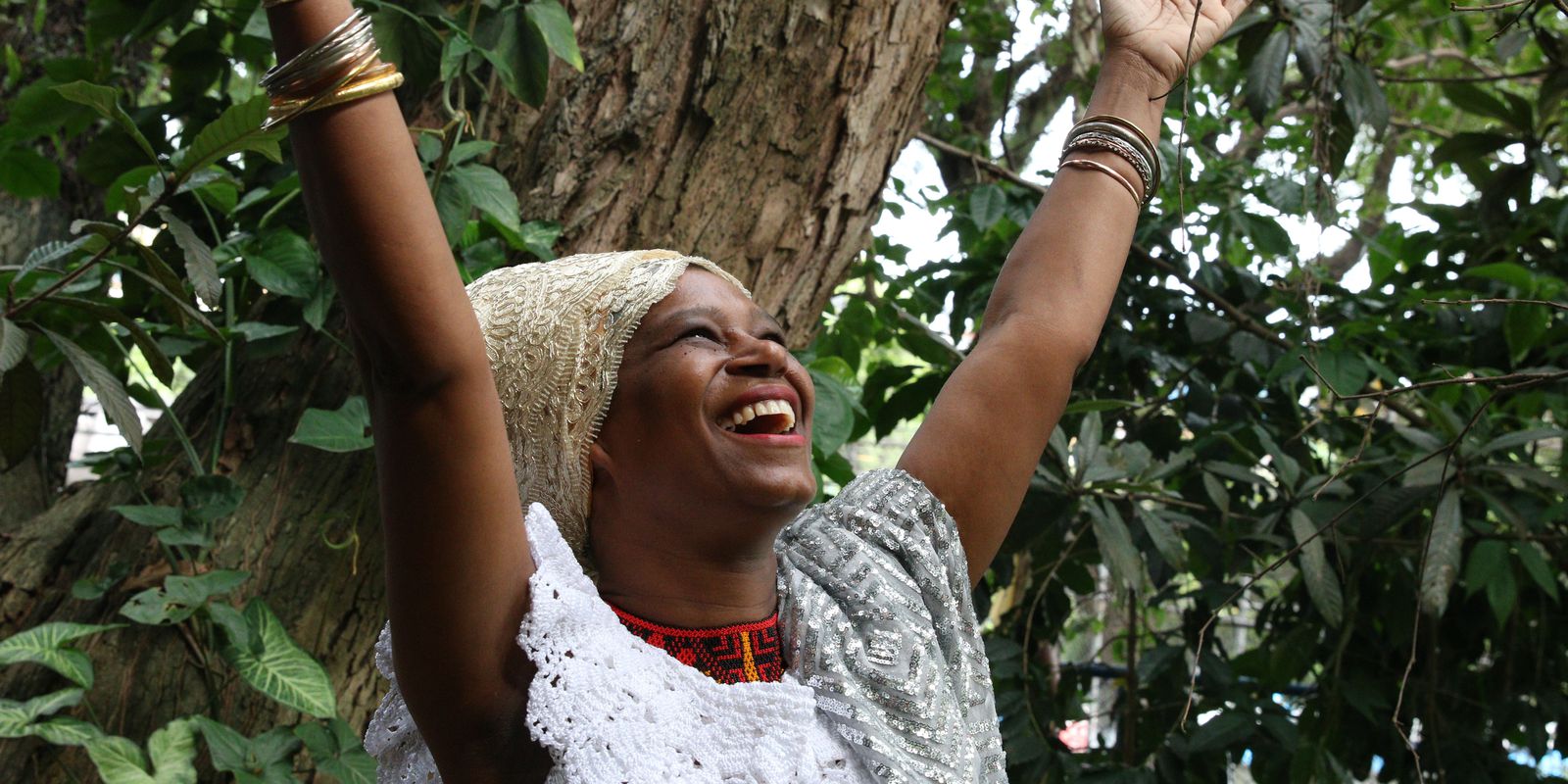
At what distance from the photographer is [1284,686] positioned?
111 inches

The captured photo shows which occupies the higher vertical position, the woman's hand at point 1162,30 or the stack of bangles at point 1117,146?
the woman's hand at point 1162,30

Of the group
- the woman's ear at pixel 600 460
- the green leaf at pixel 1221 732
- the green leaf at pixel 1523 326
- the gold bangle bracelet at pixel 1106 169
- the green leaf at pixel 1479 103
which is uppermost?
the green leaf at pixel 1479 103

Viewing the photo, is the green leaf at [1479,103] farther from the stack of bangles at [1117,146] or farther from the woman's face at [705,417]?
the woman's face at [705,417]

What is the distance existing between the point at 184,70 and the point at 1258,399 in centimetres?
239

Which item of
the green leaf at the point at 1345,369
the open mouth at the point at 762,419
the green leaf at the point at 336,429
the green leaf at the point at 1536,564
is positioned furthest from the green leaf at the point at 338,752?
the green leaf at the point at 1536,564

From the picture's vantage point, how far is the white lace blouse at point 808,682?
39.8 inches

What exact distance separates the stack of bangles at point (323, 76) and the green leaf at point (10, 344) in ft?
3.42

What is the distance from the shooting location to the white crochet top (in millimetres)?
998

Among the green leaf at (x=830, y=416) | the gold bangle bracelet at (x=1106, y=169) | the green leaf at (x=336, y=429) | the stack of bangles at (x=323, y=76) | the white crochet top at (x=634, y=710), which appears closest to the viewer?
the stack of bangles at (x=323, y=76)

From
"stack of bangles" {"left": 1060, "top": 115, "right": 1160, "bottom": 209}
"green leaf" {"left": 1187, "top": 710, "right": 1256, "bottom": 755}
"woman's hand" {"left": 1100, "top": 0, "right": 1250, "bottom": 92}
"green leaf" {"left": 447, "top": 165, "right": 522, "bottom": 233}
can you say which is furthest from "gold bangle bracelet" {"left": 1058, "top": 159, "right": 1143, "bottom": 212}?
"green leaf" {"left": 1187, "top": 710, "right": 1256, "bottom": 755}

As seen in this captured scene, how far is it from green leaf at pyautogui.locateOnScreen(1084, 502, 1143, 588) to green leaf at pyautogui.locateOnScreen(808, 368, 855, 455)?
0.51 metres

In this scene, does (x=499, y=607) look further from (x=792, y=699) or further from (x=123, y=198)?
(x=123, y=198)

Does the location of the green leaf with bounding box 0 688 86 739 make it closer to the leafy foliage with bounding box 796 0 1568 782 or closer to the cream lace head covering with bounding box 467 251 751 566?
the cream lace head covering with bounding box 467 251 751 566

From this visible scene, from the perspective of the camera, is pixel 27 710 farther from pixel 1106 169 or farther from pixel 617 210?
pixel 1106 169
